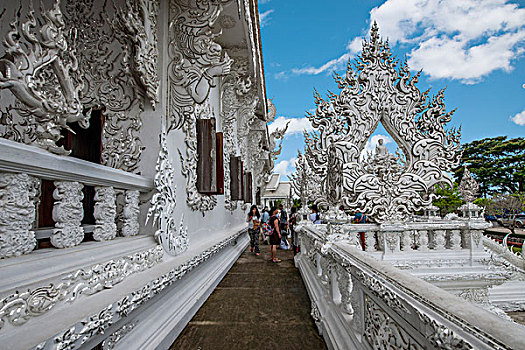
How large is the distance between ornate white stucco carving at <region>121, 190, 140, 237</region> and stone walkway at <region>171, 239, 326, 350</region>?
3.52 feet

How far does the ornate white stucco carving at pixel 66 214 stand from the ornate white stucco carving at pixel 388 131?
3434 mm

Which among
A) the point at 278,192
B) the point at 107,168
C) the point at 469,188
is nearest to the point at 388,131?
the point at 469,188

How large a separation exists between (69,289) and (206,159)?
105 inches

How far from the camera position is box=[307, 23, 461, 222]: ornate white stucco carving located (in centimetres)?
459

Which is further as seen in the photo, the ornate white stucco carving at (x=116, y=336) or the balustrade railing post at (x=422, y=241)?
the balustrade railing post at (x=422, y=241)

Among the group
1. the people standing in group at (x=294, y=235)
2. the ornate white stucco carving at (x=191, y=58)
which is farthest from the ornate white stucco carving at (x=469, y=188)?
the ornate white stucco carving at (x=191, y=58)

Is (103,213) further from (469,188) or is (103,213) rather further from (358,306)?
(469,188)

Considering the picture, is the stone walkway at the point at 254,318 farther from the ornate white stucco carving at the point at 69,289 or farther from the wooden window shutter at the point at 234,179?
the wooden window shutter at the point at 234,179

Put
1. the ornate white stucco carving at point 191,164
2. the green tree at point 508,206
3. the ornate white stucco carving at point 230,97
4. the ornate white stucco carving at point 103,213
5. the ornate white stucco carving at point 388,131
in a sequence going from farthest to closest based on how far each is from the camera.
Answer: the green tree at point 508,206 → the ornate white stucco carving at point 230,97 → the ornate white stucco carving at point 388,131 → the ornate white stucco carving at point 191,164 → the ornate white stucco carving at point 103,213

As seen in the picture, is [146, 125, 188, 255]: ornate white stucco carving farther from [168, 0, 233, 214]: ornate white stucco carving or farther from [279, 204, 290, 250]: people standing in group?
[279, 204, 290, 250]: people standing in group

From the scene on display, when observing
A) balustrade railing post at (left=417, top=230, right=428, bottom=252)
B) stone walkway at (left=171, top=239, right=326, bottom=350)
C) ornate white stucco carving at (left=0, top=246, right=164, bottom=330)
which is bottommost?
stone walkway at (left=171, top=239, right=326, bottom=350)

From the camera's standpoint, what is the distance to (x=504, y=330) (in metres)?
0.82

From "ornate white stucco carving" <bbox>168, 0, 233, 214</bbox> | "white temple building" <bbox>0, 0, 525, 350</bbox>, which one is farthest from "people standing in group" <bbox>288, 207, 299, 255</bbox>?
"ornate white stucco carving" <bbox>168, 0, 233, 214</bbox>

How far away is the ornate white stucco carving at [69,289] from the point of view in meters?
1.21
